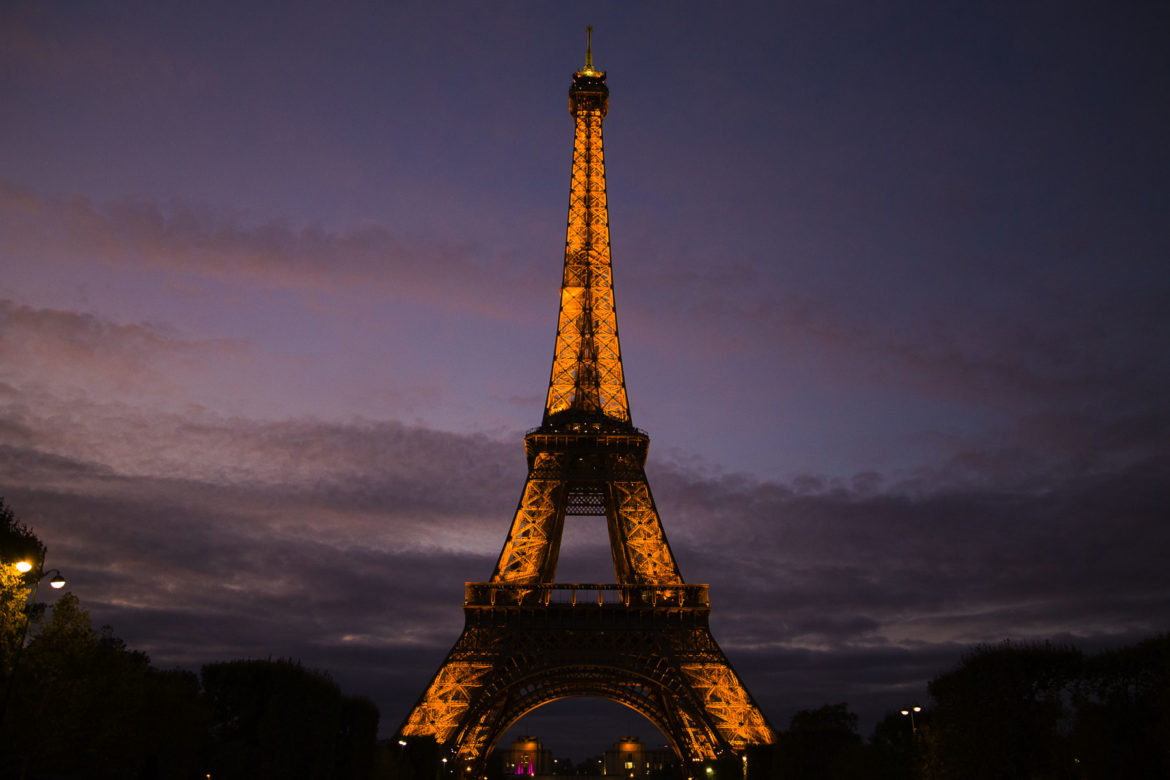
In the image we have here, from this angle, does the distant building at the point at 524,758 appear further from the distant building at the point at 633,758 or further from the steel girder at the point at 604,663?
the steel girder at the point at 604,663

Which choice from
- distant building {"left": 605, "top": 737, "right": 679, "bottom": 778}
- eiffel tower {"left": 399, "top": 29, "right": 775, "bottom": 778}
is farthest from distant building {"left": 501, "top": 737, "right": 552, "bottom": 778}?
eiffel tower {"left": 399, "top": 29, "right": 775, "bottom": 778}

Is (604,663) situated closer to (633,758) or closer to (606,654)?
(606,654)

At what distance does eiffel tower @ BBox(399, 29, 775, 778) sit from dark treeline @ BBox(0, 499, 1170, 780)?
10.7ft

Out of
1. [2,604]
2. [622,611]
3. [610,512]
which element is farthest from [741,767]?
[2,604]

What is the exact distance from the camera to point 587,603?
2172 inches

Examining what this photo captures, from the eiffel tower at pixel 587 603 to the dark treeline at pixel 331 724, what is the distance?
3263 mm

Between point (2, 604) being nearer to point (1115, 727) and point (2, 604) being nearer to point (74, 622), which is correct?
point (74, 622)

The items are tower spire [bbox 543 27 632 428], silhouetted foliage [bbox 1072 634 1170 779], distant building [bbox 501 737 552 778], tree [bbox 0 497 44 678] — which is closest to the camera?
tree [bbox 0 497 44 678]

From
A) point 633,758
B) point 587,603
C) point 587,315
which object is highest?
point 587,315

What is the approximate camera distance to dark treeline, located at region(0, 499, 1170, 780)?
27422mm

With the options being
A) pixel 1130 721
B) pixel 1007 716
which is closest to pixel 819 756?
pixel 1007 716

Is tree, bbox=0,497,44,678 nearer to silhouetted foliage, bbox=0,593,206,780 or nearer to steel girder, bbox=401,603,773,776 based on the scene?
silhouetted foliage, bbox=0,593,206,780

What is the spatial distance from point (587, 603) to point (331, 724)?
16.1 m

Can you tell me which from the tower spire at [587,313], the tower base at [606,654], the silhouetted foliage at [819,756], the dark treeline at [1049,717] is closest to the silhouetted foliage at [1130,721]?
the dark treeline at [1049,717]
